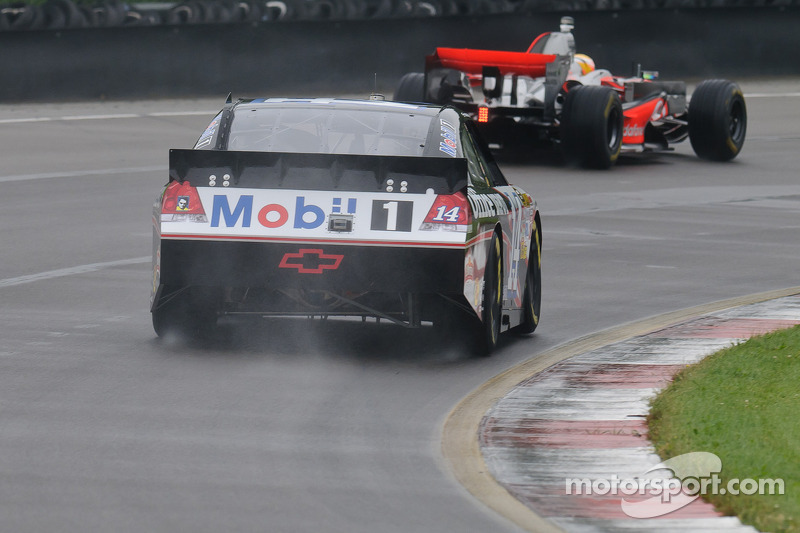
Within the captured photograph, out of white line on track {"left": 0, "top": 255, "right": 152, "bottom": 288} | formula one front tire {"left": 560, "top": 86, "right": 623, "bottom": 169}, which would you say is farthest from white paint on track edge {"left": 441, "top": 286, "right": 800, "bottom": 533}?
formula one front tire {"left": 560, "top": 86, "right": 623, "bottom": 169}

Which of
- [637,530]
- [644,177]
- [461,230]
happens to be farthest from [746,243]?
[637,530]

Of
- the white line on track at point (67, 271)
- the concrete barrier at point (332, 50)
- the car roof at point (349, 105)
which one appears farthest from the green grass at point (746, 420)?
the concrete barrier at point (332, 50)

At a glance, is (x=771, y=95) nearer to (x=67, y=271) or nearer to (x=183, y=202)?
(x=67, y=271)

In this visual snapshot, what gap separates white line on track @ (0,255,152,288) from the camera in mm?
11875

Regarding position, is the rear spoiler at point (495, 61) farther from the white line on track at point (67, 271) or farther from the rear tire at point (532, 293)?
the rear tire at point (532, 293)

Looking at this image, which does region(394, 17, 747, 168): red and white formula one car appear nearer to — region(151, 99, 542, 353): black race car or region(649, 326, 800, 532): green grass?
region(649, 326, 800, 532): green grass

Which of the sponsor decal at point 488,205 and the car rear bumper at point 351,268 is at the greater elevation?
the sponsor decal at point 488,205

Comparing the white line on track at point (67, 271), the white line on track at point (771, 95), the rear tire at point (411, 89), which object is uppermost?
the white line on track at point (67, 271)

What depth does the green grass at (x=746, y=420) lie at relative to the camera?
19.4 ft

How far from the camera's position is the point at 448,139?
9.49m

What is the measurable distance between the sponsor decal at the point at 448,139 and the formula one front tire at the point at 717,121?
553 inches
